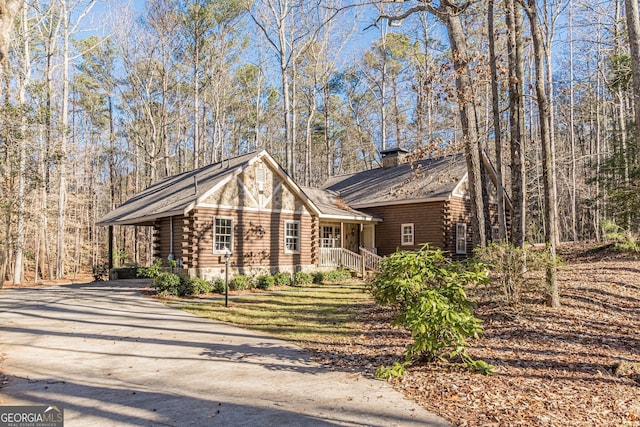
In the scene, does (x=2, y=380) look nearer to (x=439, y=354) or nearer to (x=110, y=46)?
(x=439, y=354)

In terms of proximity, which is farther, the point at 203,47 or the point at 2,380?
the point at 203,47

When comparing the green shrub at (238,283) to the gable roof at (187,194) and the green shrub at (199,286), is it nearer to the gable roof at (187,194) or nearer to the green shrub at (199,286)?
the green shrub at (199,286)

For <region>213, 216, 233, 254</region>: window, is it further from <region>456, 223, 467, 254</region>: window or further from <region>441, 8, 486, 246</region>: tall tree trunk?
<region>456, 223, 467, 254</region>: window

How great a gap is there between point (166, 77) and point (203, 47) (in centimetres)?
345

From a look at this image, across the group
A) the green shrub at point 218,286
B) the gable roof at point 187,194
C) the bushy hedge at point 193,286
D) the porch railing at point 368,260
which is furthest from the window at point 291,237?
the bushy hedge at point 193,286

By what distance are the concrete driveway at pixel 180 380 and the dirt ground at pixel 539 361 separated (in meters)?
0.60

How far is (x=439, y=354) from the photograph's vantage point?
20.2ft

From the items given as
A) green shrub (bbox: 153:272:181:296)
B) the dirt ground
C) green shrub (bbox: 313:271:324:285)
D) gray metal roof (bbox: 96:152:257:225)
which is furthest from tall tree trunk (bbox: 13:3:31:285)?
the dirt ground

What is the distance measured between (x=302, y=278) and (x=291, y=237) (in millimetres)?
2027

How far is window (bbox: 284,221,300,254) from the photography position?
18891mm

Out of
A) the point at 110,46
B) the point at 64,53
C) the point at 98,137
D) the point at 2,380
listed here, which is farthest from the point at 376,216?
the point at 98,137

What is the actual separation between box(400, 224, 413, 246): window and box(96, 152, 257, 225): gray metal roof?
29.5 feet

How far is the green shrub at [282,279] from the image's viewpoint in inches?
690

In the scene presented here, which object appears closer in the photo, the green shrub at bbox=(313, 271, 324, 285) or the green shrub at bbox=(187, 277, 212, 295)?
the green shrub at bbox=(187, 277, 212, 295)
